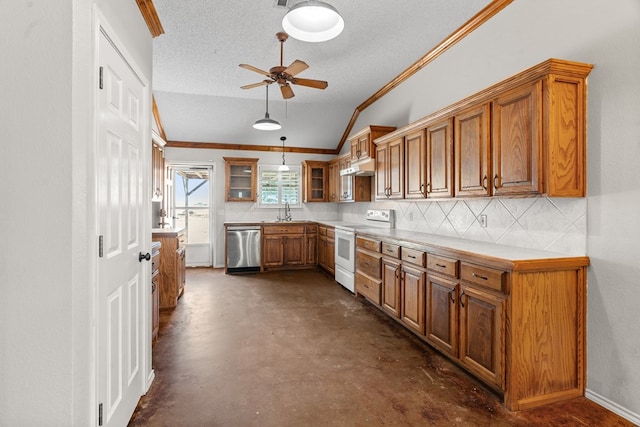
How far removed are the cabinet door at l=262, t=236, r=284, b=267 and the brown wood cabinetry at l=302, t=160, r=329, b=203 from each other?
3.83ft

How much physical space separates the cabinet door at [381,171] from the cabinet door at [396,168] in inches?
4.2

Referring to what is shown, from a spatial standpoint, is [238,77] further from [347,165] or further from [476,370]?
[476,370]

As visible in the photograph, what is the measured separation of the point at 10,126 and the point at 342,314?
3375 millimetres

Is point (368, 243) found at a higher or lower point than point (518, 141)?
lower

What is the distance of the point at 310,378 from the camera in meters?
2.47

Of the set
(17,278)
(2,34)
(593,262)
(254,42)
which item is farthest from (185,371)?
(254,42)

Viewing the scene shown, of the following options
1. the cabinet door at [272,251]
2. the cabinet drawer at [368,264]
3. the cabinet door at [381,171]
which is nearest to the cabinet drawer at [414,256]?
the cabinet drawer at [368,264]

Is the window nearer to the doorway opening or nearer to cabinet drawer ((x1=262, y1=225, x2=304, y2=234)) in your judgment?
cabinet drawer ((x1=262, y1=225, x2=304, y2=234))

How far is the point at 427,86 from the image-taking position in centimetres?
399

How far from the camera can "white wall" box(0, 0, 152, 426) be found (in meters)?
1.20

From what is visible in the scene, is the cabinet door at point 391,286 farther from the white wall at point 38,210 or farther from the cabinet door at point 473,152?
the white wall at point 38,210

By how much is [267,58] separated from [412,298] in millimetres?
3169

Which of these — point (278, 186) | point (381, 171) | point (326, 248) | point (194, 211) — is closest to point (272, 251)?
point (326, 248)

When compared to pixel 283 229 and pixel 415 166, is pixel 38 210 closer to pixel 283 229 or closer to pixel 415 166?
pixel 415 166
